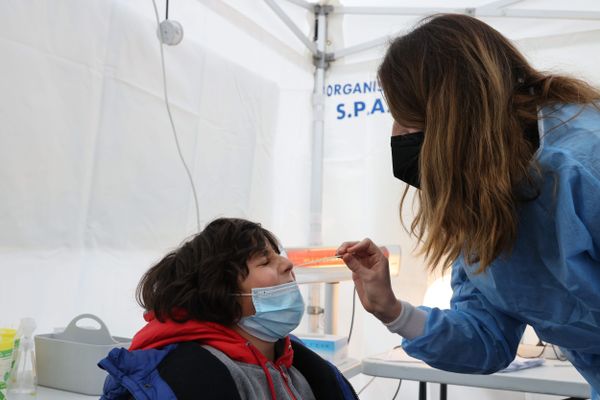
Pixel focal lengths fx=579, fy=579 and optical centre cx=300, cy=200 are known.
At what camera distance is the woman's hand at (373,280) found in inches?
47.7

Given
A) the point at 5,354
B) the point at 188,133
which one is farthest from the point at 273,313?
the point at 188,133

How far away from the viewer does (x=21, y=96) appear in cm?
148

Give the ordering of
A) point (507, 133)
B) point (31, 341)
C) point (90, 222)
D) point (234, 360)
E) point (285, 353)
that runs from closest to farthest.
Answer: point (507, 133) → point (234, 360) → point (285, 353) → point (31, 341) → point (90, 222)

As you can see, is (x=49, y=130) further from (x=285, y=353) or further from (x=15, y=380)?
(x=285, y=353)

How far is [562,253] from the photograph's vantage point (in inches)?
34.9

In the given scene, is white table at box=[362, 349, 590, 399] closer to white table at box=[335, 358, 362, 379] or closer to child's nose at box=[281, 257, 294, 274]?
white table at box=[335, 358, 362, 379]

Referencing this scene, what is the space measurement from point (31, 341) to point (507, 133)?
1219 millimetres

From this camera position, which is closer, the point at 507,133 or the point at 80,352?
the point at 507,133

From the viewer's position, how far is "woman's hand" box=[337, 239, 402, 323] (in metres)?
1.21

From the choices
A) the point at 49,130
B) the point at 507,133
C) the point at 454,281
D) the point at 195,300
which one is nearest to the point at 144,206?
the point at 49,130

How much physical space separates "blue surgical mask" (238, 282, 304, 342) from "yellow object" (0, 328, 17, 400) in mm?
509

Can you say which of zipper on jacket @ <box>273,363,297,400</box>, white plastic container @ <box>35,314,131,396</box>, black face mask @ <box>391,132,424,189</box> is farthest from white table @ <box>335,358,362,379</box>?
black face mask @ <box>391,132,424,189</box>

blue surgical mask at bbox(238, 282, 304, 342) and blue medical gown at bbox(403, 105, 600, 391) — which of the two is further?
blue surgical mask at bbox(238, 282, 304, 342)

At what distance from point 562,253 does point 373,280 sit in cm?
42
